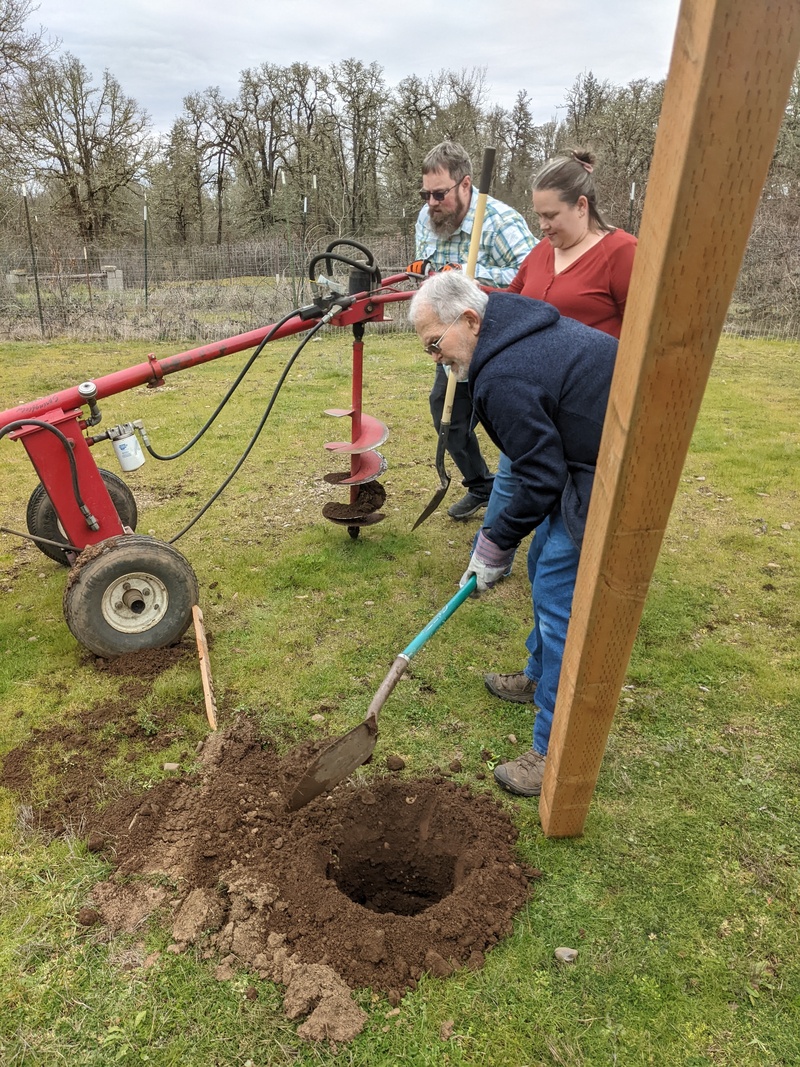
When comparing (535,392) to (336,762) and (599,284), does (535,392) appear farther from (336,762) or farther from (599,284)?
(336,762)

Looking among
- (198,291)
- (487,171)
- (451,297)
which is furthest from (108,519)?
(198,291)

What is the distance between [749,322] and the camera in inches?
547

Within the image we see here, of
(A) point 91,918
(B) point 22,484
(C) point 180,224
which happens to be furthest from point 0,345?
(C) point 180,224

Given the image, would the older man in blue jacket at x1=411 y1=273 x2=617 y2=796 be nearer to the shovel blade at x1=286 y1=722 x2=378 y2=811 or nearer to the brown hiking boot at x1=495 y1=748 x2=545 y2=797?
the brown hiking boot at x1=495 y1=748 x2=545 y2=797

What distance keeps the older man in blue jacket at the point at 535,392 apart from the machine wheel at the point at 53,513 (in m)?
2.57

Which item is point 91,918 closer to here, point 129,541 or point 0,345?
point 129,541

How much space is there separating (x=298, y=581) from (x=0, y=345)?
1114cm

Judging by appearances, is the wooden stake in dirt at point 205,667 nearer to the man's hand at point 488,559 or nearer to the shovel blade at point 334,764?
the shovel blade at point 334,764

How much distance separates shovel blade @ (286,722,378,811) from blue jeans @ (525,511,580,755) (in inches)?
27.7

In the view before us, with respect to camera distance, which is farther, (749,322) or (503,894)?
(749,322)

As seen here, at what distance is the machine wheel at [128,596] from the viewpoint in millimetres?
3297

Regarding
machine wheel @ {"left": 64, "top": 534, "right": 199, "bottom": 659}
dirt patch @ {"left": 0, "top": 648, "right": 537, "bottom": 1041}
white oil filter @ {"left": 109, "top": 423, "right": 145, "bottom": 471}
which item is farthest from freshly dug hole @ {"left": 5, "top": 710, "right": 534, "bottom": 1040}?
white oil filter @ {"left": 109, "top": 423, "right": 145, "bottom": 471}

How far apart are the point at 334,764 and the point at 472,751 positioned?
80 centimetres

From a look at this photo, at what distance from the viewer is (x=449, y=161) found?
391 centimetres
